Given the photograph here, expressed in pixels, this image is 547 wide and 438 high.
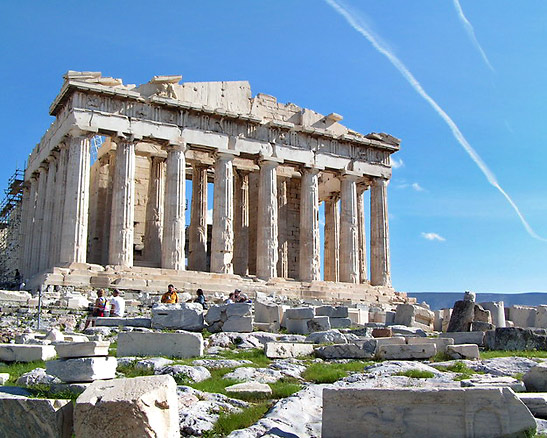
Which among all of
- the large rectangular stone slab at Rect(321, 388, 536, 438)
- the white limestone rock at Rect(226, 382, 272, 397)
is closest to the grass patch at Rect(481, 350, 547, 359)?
the white limestone rock at Rect(226, 382, 272, 397)

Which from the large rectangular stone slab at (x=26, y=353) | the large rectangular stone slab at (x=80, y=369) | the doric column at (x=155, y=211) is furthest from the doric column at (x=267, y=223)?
the large rectangular stone slab at (x=80, y=369)

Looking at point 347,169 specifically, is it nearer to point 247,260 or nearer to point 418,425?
point 247,260

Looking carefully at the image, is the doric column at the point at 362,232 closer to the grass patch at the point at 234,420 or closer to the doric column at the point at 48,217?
the doric column at the point at 48,217

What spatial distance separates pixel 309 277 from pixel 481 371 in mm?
20409

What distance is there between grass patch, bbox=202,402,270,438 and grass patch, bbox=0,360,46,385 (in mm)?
3442

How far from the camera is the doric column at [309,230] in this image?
3135cm

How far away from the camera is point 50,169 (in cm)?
3056

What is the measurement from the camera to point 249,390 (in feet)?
28.0

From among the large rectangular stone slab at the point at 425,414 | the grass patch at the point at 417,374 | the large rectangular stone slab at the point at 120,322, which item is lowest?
the large rectangular stone slab at the point at 425,414

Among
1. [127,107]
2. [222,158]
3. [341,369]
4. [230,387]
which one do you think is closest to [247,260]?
[222,158]

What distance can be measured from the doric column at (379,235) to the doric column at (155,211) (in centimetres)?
1028

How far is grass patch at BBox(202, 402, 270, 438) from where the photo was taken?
6.85m

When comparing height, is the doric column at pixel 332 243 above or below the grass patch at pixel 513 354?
above

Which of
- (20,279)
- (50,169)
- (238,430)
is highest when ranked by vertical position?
(50,169)
